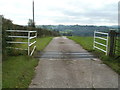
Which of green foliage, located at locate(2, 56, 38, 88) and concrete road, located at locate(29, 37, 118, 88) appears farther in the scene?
concrete road, located at locate(29, 37, 118, 88)

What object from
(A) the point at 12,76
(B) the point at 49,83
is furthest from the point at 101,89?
(A) the point at 12,76

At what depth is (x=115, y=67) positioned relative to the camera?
18.5 ft

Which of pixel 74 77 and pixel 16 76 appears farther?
pixel 74 77

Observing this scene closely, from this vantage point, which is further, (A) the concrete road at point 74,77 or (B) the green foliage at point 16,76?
(A) the concrete road at point 74,77

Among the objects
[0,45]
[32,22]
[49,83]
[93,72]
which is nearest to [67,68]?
[93,72]

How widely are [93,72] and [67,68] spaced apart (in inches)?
39.3

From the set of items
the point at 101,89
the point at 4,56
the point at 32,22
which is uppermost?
the point at 32,22

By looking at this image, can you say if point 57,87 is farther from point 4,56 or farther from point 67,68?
point 4,56

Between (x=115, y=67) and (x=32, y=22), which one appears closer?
(x=115, y=67)

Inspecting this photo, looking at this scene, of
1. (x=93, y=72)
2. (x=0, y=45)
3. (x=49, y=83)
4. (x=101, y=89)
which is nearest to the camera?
(x=101, y=89)

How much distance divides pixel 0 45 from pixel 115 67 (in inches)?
181

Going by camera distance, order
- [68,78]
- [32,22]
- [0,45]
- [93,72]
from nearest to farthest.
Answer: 1. [68,78]
2. [93,72]
3. [0,45]
4. [32,22]

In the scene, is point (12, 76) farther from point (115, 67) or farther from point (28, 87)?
point (115, 67)

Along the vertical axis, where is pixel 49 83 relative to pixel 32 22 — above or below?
below
